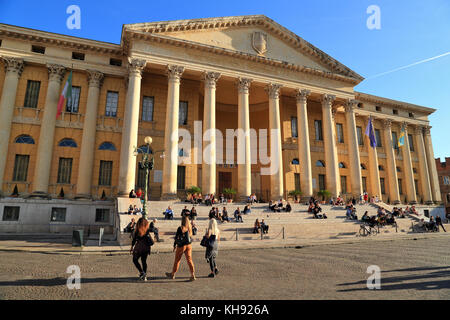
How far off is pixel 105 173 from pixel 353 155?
24977mm

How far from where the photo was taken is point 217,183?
102 feet

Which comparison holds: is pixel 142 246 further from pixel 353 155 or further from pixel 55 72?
pixel 353 155

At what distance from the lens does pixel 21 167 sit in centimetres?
2303

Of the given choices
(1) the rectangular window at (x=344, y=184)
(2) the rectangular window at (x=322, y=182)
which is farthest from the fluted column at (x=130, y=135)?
(1) the rectangular window at (x=344, y=184)

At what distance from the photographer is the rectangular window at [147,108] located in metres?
27.2

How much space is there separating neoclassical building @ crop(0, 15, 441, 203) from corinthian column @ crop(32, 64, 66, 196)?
0.28 feet

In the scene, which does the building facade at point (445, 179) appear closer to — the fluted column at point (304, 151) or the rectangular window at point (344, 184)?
the rectangular window at point (344, 184)

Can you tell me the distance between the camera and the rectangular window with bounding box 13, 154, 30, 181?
2280 centimetres

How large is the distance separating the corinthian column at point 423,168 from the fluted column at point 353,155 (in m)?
15.8

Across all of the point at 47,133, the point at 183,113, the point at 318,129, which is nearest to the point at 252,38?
the point at 183,113

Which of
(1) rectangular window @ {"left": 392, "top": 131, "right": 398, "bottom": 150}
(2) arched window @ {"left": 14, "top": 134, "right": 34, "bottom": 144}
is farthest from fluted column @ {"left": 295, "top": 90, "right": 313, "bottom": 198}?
(2) arched window @ {"left": 14, "top": 134, "right": 34, "bottom": 144}

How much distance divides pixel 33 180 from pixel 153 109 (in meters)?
11.9

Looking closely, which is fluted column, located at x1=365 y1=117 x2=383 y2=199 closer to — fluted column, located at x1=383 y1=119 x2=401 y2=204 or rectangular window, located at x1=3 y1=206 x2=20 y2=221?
fluted column, located at x1=383 y1=119 x2=401 y2=204
